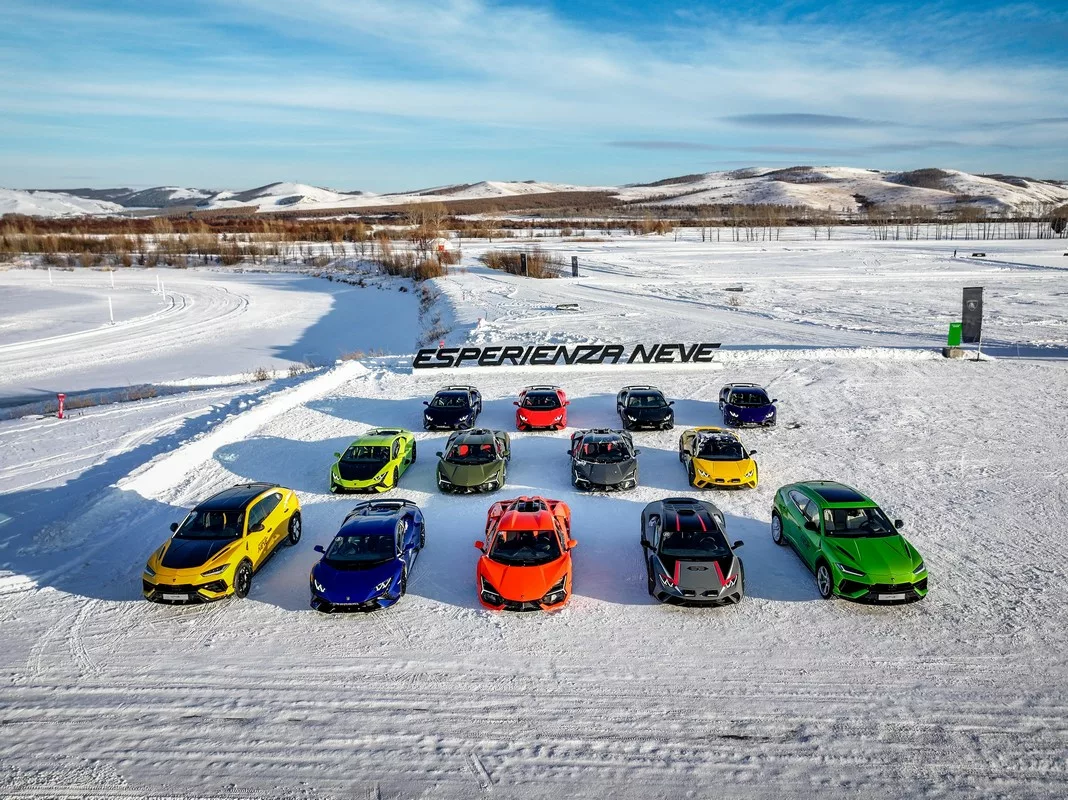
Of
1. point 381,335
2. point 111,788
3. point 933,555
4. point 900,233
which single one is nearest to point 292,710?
point 111,788

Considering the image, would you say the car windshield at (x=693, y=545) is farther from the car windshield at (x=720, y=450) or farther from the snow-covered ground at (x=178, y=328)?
the snow-covered ground at (x=178, y=328)

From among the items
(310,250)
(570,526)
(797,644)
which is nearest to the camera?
(797,644)

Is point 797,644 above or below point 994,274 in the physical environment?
below

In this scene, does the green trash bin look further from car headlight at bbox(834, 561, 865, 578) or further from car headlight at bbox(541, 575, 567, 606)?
car headlight at bbox(541, 575, 567, 606)

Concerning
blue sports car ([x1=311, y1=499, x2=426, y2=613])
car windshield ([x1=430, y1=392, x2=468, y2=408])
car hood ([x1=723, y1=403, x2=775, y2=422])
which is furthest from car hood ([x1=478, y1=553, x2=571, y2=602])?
car hood ([x1=723, y1=403, x2=775, y2=422])

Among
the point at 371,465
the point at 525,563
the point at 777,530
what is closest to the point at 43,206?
the point at 371,465

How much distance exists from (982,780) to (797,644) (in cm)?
302

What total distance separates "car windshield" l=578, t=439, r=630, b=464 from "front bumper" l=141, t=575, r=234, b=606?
27.3 feet

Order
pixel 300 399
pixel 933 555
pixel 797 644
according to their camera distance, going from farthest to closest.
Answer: pixel 300 399
pixel 933 555
pixel 797 644

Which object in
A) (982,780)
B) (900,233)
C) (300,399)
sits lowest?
(982,780)

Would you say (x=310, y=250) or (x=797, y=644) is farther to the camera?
(x=310, y=250)

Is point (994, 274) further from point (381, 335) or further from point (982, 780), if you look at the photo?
point (982, 780)

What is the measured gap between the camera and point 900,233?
9806cm

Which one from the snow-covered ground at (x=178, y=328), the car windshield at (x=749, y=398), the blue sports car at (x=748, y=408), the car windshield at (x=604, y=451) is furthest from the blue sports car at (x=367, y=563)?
the snow-covered ground at (x=178, y=328)
